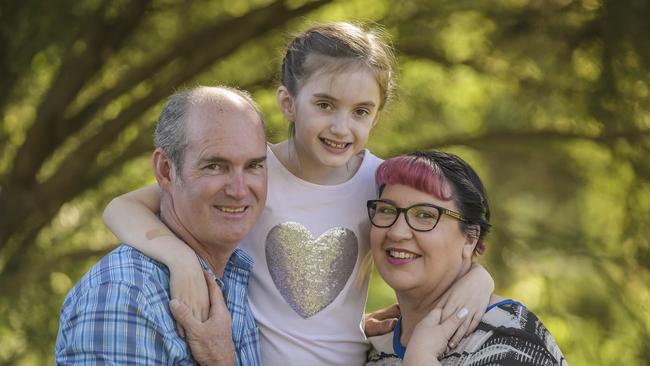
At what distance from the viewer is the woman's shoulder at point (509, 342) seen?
2652 mm

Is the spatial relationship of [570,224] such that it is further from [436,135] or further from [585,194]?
[436,135]

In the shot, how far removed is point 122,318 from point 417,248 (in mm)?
966

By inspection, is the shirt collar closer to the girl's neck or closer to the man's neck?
the man's neck

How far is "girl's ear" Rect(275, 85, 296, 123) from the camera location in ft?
10.5

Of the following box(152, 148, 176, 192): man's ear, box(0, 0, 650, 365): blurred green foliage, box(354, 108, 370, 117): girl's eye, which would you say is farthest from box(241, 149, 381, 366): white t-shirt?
box(0, 0, 650, 365): blurred green foliage

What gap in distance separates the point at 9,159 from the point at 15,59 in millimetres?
682

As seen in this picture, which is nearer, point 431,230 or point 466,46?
point 431,230

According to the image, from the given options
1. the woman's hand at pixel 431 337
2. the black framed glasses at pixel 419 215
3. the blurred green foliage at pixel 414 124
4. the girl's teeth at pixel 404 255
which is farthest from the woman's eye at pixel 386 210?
the blurred green foliage at pixel 414 124

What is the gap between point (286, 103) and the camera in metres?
3.25

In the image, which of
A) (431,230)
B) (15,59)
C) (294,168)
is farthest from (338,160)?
(15,59)

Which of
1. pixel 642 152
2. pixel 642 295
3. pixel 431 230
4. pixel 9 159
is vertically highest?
pixel 431 230

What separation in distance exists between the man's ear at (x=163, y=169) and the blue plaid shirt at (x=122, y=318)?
0.81ft

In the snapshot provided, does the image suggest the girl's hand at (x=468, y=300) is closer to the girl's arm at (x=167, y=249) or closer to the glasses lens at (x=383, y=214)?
the glasses lens at (x=383, y=214)

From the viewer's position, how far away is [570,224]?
607 centimetres
